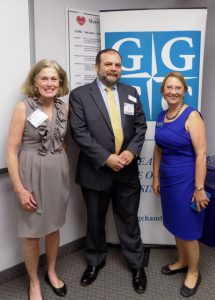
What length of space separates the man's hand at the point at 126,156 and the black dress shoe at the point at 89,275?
86 cm

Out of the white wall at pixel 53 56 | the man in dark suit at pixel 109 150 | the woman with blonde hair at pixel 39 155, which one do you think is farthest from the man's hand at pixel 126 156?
the white wall at pixel 53 56

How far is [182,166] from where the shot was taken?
1.89 m

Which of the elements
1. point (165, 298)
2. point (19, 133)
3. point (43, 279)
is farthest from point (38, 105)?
point (165, 298)

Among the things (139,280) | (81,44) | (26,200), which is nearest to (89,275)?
(139,280)

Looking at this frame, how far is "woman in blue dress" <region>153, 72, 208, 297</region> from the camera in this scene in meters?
1.83

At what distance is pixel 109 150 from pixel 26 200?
0.60 metres

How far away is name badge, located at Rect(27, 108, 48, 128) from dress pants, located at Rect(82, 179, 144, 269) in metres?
0.61

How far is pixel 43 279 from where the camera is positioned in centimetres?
218

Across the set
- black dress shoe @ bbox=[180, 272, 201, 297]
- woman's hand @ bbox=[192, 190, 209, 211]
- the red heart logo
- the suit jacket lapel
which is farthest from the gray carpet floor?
the red heart logo

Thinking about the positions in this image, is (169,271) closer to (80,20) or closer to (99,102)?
(99,102)

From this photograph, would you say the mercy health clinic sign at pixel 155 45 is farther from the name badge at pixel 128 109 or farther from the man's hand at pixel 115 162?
the man's hand at pixel 115 162

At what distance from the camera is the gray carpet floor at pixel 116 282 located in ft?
6.55

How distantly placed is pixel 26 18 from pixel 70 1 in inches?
18.5

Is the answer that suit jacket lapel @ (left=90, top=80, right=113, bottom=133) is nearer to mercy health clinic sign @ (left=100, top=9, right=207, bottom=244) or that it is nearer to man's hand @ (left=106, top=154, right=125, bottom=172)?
man's hand @ (left=106, top=154, right=125, bottom=172)
